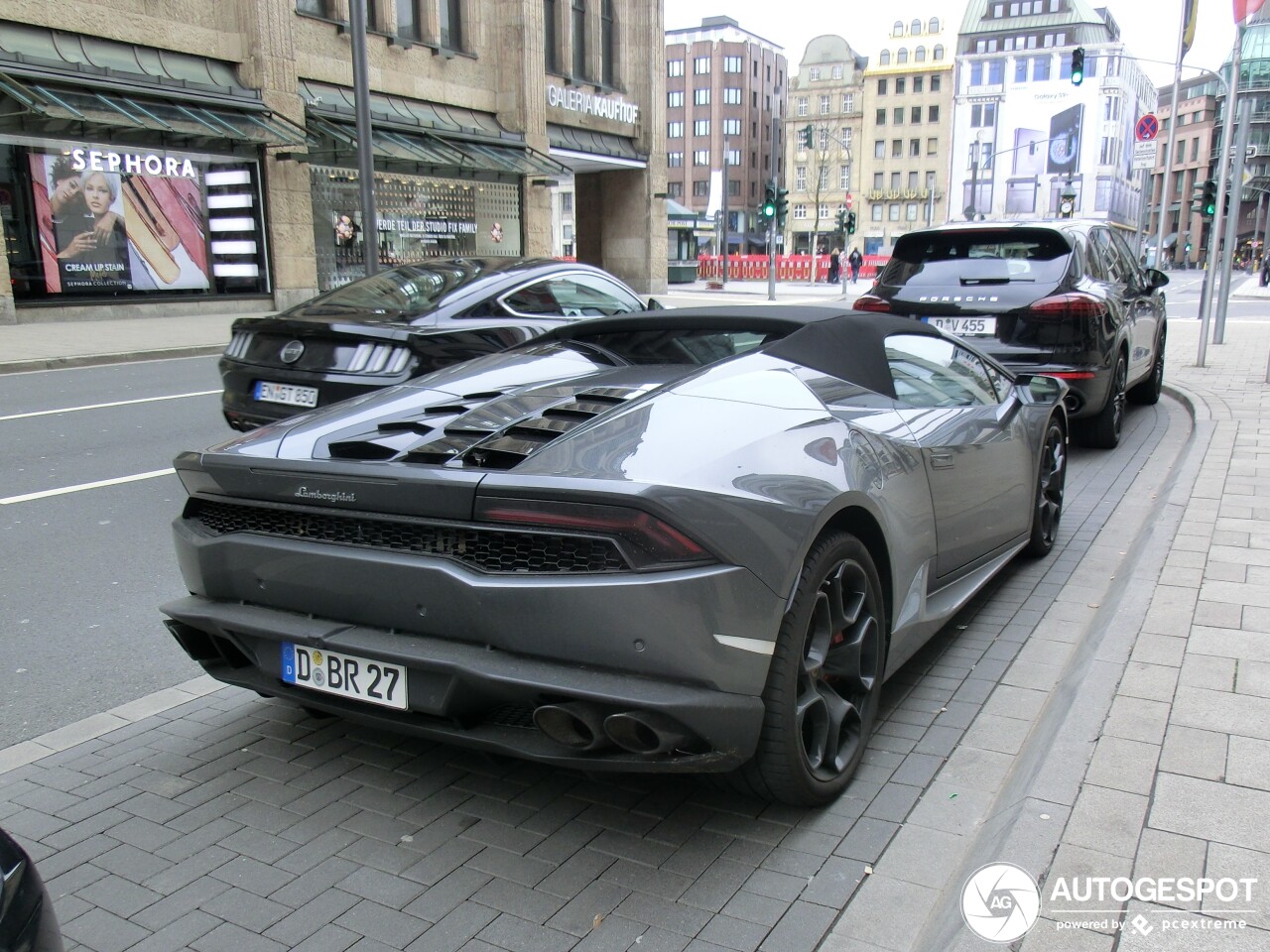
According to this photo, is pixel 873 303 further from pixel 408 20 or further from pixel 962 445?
pixel 408 20

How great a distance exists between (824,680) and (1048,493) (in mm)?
2985

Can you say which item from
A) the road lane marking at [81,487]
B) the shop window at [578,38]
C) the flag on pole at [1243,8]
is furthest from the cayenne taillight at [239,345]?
the shop window at [578,38]

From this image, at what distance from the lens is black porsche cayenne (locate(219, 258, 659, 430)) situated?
605 centimetres

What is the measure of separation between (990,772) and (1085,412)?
531 cm

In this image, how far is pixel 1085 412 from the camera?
7.70 m

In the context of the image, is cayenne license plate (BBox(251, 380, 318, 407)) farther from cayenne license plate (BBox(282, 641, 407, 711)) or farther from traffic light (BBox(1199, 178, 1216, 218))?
traffic light (BBox(1199, 178, 1216, 218))

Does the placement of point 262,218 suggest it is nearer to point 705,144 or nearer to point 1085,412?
point 1085,412

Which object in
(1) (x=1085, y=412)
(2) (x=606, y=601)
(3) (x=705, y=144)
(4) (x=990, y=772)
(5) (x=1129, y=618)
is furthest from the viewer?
(3) (x=705, y=144)

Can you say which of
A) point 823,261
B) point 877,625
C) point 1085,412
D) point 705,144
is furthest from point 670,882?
point 705,144

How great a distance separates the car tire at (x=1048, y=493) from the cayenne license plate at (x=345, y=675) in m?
3.52

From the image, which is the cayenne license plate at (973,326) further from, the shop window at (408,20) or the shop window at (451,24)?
the shop window at (451,24)

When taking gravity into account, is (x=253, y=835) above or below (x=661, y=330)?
below

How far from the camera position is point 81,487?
22.3 feet

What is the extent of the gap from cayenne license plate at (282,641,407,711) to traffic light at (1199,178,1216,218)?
21042mm
